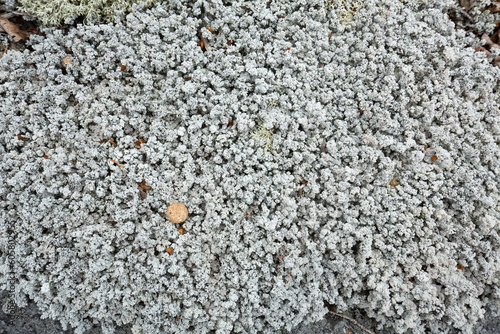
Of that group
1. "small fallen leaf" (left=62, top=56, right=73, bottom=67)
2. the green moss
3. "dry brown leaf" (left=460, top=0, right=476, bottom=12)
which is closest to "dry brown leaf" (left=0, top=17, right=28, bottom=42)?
the green moss

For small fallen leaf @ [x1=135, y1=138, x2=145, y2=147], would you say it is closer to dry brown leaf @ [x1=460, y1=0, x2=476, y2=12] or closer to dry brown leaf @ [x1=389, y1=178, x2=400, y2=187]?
dry brown leaf @ [x1=389, y1=178, x2=400, y2=187]

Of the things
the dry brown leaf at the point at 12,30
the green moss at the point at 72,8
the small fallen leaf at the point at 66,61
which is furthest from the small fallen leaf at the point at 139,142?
the dry brown leaf at the point at 12,30

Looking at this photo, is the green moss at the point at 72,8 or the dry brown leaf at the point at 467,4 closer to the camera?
the green moss at the point at 72,8

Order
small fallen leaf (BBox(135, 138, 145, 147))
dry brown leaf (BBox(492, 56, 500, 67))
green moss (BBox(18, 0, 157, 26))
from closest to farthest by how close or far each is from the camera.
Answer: small fallen leaf (BBox(135, 138, 145, 147)) < green moss (BBox(18, 0, 157, 26)) < dry brown leaf (BBox(492, 56, 500, 67))

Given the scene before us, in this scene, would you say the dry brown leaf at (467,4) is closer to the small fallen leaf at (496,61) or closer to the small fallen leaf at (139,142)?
the small fallen leaf at (496,61)

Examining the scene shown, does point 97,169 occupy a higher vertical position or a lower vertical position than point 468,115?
lower

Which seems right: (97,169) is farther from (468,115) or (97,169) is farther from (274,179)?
(468,115)

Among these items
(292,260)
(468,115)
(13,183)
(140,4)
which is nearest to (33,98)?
(13,183)
